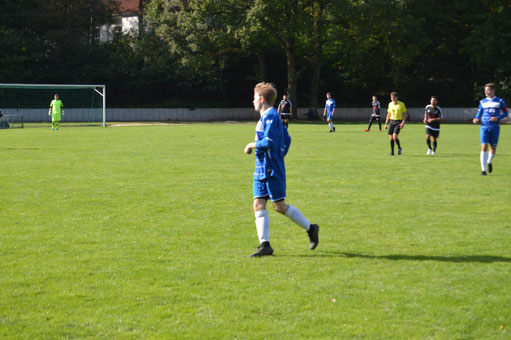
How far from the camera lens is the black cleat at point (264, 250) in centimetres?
634

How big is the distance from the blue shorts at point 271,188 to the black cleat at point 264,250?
19.9 inches

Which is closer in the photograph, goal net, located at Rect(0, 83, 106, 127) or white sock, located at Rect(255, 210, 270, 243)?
white sock, located at Rect(255, 210, 270, 243)

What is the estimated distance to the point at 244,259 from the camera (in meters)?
6.22

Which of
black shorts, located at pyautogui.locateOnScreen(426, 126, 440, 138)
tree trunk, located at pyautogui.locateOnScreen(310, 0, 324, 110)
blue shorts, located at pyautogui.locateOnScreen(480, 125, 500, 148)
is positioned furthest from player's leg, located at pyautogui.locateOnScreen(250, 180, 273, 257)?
tree trunk, located at pyautogui.locateOnScreen(310, 0, 324, 110)

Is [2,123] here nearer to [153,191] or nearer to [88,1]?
[88,1]

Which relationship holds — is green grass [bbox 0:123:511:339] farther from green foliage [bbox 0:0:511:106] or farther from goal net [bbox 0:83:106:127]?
goal net [bbox 0:83:106:127]

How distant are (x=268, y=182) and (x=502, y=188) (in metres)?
6.91

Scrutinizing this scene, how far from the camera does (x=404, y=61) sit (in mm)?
46438

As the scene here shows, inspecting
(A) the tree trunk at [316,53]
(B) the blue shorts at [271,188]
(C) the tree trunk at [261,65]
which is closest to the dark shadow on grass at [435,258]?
(B) the blue shorts at [271,188]

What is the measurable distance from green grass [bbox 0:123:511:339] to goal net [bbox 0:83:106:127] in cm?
3375

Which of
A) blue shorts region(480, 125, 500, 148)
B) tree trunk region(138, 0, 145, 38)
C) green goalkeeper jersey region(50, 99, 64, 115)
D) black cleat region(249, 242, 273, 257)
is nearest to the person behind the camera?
black cleat region(249, 242, 273, 257)

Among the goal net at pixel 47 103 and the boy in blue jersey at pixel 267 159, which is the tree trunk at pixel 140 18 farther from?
the boy in blue jersey at pixel 267 159

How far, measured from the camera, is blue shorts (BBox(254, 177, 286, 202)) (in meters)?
6.37

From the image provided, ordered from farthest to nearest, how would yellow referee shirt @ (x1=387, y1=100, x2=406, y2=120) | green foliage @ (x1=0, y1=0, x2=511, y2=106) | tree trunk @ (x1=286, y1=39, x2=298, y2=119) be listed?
tree trunk @ (x1=286, y1=39, x2=298, y2=119)
green foliage @ (x1=0, y1=0, x2=511, y2=106)
yellow referee shirt @ (x1=387, y1=100, x2=406, y2=120)
